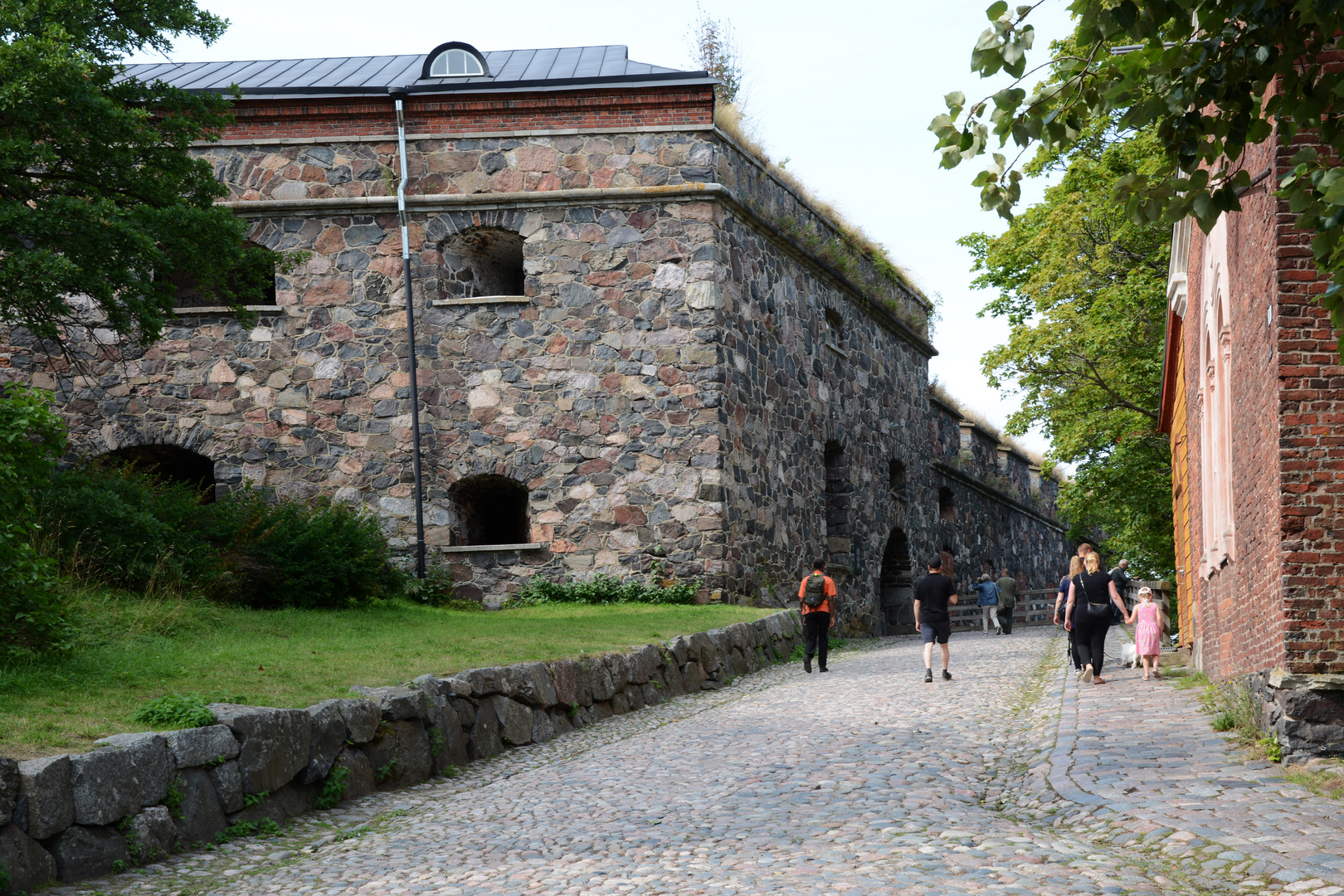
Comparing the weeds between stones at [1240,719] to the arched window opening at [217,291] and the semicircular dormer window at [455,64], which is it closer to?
the arched window opening at [217,291]

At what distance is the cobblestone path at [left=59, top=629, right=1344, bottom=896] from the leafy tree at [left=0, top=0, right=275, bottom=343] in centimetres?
680

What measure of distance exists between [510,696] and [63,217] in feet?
21.9

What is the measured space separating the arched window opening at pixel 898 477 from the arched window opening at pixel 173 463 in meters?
13.8

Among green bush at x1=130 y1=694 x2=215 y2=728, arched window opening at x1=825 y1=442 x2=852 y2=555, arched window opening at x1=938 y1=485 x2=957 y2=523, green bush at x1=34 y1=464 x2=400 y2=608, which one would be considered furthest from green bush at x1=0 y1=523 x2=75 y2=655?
arched window opening at x1=938 y1=485 x2=957 y2=523

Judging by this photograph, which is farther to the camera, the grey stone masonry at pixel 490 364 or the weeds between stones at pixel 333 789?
the grey stone masonry at pixel 490 364

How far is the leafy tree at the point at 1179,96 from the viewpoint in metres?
4.36

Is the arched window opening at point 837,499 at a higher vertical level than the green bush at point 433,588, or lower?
higher

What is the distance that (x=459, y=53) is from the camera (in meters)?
20.0

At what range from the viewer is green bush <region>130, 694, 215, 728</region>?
6758mm

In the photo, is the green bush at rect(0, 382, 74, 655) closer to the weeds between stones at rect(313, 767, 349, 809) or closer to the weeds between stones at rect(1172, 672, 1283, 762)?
the weeds between stones at rect(313, 767, 349, 809)

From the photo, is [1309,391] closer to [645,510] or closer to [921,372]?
[645,510]

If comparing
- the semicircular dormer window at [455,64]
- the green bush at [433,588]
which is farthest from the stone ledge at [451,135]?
the green bush at [433,588]

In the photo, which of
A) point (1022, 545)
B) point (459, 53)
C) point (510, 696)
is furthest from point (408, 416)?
point (1022, 545)

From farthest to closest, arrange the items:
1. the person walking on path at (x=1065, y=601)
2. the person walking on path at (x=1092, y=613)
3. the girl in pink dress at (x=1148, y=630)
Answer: the person walking on path at (x=1065, y=601)
the girl in pink dress at (x=1148, y=630)
the person walking on path at (x=1092, y=613)
